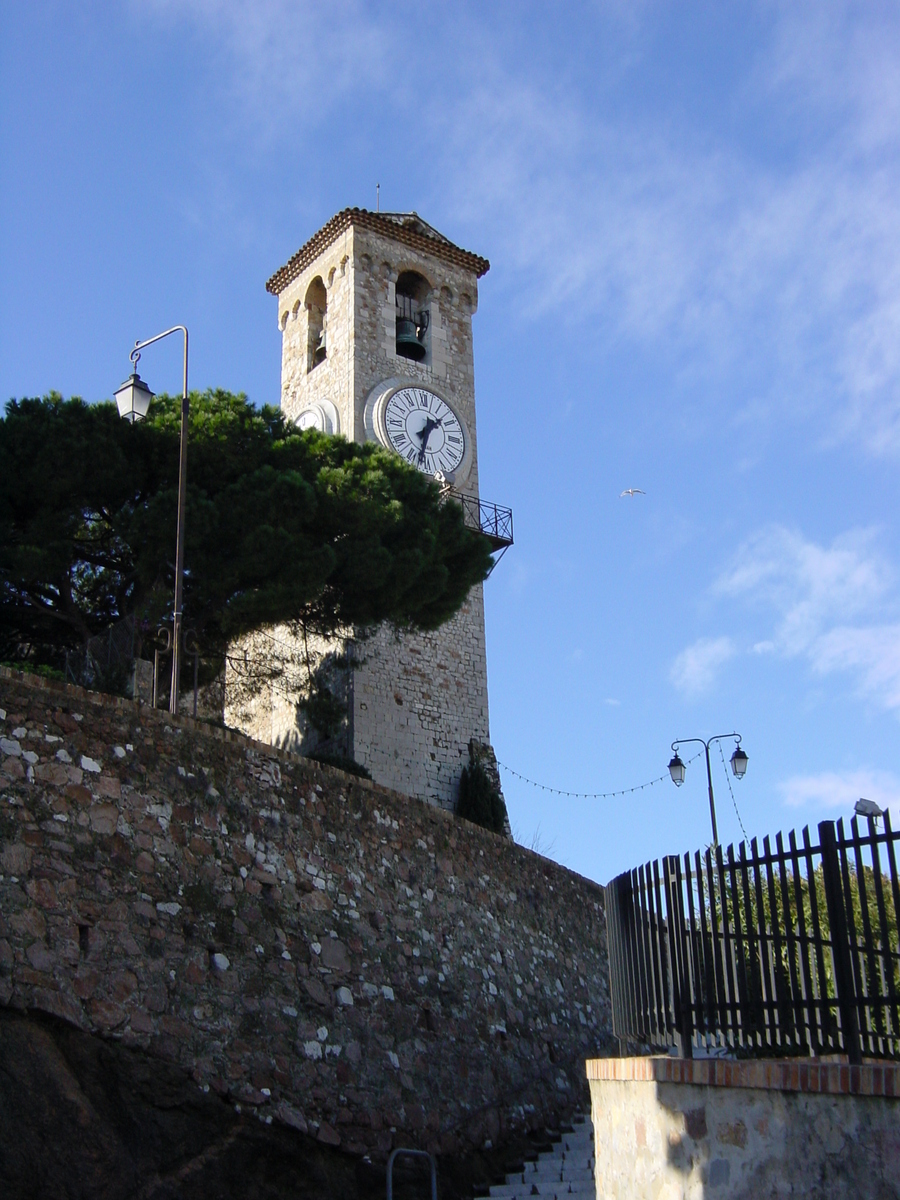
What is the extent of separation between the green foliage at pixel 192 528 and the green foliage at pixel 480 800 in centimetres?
580

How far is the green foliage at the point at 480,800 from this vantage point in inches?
893

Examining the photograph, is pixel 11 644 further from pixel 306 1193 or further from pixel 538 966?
pixel 306 1193

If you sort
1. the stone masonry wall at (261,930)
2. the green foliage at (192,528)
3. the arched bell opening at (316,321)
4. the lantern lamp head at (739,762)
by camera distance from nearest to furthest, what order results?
1. the stone masonry wall at (261,930)
2. the green foliage at (192,528)
3. the lantern lamp head at (739,762)
4. the arched bell opening at (316,321)

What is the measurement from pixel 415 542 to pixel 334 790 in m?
6.72

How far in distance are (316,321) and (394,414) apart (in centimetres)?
417

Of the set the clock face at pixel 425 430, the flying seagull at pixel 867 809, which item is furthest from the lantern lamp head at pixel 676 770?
the flying seagull at pixel 867 809

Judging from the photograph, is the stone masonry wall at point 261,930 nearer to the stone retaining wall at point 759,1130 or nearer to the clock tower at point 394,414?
the stone retaining wall at point 759,1130

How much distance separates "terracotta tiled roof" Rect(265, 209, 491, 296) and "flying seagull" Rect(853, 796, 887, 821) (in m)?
23.4

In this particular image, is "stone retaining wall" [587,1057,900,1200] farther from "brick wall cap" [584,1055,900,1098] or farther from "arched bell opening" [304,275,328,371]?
"arched bell opening" [304,275,328,371]

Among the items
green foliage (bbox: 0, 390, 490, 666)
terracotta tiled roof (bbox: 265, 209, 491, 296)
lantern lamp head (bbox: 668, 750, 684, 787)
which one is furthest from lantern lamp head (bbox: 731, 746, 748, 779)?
terracotta tiled roof (bbox: 265, 209, 491, 296)

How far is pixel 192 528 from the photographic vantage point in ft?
51.6

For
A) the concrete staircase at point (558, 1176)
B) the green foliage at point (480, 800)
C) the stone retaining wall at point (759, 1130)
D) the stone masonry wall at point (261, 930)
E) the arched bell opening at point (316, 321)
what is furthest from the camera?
the arched bell opening at point (316, 321)

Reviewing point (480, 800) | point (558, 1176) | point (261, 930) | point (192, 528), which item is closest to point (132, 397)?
point (192, 528)

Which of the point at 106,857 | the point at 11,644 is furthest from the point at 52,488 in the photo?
the point at 106,857
